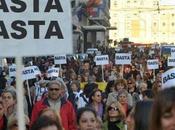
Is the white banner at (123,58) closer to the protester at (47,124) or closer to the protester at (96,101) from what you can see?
the protester at (96,101)

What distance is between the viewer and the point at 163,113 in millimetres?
3111

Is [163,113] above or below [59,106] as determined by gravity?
above

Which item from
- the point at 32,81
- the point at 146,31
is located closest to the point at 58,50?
the point at 32,81

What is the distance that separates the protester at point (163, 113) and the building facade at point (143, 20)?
431 ft

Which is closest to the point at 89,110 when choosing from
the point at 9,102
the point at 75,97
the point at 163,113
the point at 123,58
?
the point at 9,102

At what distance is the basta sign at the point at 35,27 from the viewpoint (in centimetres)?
472

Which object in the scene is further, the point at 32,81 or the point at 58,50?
the point at 32,81

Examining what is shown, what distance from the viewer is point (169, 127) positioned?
3.10 meters

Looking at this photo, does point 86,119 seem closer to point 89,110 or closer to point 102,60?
point 89,110

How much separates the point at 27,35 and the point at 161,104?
1.84 m

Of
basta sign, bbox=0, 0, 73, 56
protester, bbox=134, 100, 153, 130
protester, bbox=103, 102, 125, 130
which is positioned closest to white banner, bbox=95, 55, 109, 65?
protester, bbox=103, 102, 125, 130

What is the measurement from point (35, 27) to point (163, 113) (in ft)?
6.12

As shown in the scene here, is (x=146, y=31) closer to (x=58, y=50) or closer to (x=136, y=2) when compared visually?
(x=136, y=2)

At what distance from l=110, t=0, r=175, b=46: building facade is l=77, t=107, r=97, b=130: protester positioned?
12813cm
